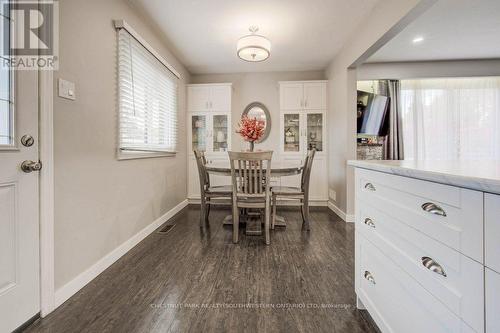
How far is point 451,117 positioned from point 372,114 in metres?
1.40

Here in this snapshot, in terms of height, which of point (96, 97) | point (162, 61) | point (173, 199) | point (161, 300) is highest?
point (162, 61)

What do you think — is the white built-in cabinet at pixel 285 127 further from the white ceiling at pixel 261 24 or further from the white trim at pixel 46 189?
the white trim at pixel 46 189

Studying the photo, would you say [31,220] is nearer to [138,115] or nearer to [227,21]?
[138,115]

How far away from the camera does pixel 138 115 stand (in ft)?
7.95

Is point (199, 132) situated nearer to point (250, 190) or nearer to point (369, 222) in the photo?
point (250, 190)

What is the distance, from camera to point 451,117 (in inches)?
152

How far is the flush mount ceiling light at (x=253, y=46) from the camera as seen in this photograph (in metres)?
2.48

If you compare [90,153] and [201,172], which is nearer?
[90,153]

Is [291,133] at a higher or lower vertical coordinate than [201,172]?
higher

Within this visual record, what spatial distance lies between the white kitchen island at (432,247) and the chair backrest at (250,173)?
111 centimetres

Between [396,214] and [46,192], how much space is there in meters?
1.93

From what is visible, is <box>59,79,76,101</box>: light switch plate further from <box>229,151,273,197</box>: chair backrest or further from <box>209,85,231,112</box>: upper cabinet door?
<box>209,85,231,112</box>: upper cabinet door

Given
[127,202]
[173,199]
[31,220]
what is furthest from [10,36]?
[173,199]

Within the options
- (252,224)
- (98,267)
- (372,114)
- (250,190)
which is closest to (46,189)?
(98,267)
